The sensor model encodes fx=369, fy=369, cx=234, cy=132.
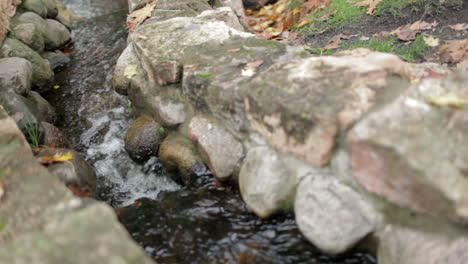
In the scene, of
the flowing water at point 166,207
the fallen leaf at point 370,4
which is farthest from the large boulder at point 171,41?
the fallen leaf at point 370,4

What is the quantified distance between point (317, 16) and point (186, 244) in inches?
120

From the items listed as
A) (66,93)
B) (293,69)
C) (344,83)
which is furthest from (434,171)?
(66,93)

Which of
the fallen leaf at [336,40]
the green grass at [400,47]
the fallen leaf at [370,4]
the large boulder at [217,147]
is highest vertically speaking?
the fallen leaf at [370,4]

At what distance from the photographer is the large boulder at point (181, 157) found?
2643 mm

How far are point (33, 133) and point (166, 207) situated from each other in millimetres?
1402

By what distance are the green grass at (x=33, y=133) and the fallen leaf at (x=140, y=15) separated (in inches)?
54.2

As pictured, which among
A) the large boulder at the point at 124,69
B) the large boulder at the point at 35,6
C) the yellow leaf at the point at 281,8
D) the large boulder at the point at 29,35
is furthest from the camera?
the large boulder at the point at 35,6

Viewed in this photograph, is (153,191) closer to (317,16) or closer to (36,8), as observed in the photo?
(317,16)

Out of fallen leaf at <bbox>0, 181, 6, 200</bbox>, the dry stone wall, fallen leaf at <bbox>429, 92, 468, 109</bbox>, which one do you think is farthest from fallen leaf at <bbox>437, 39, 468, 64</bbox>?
fallen leaf at <bbox>0, 181, 6, 200</bbox>

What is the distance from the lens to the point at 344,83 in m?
1.96

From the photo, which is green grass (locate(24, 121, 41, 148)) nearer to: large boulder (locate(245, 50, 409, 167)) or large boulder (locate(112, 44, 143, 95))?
large boulder (locate(112, 44, 143, 95))

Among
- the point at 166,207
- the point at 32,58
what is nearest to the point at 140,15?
the point at 32,58

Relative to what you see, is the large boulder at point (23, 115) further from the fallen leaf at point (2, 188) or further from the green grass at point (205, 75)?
the green grass at point (205, 75)

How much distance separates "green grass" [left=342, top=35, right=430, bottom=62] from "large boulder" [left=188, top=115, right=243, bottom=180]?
1.61 m
